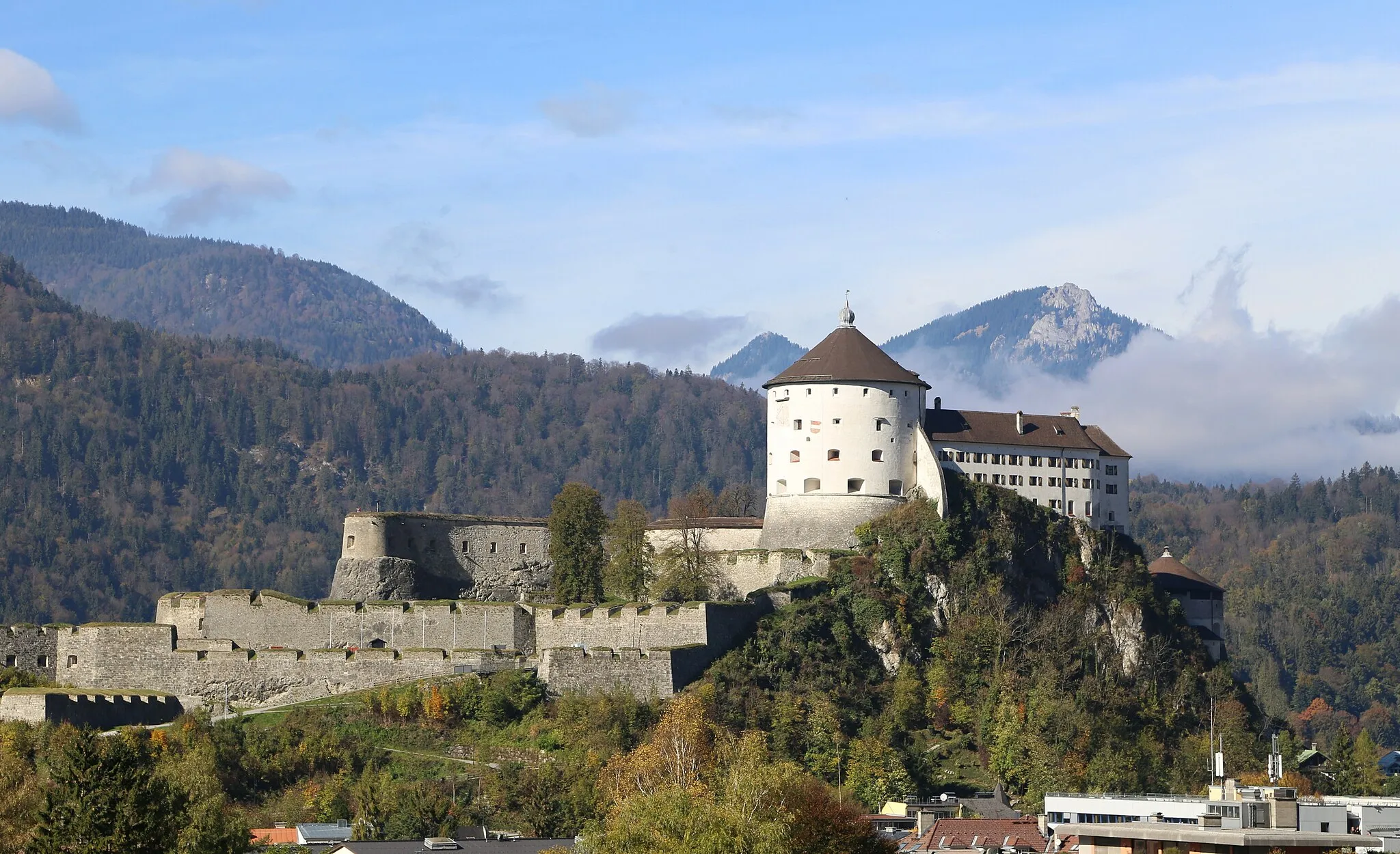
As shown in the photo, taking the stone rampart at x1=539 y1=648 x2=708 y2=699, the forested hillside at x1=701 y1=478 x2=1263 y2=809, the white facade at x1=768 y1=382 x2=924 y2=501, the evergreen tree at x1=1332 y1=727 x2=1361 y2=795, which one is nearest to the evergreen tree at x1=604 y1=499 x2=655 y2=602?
the white facade at x1=768 y1=382 x2=924 y2=501

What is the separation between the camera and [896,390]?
8656 cm

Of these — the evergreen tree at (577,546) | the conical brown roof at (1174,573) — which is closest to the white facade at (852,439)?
the evergreen tree at (577,546)

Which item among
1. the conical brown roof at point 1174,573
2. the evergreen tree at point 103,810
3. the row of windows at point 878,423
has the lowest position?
the evergreen tree at point 103,810

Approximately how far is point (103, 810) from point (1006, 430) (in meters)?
49.3

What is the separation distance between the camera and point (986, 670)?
264 feet

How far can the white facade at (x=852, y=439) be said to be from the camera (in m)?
85.8

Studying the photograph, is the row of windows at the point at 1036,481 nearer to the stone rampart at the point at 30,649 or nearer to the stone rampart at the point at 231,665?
the stone rampart at the point at 231,665

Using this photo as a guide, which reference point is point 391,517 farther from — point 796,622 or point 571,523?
point 796,622

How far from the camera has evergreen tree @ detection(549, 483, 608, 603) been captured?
86750 millimetres

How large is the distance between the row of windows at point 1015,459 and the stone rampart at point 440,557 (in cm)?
1543

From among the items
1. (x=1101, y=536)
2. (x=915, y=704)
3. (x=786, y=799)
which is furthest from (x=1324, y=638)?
(x=786, y=799)

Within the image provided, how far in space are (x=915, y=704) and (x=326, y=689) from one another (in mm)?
19062

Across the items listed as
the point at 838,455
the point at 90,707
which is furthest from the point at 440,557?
the point at 90,707

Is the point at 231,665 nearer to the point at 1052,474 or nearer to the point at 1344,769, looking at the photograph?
the point at 1052,474
